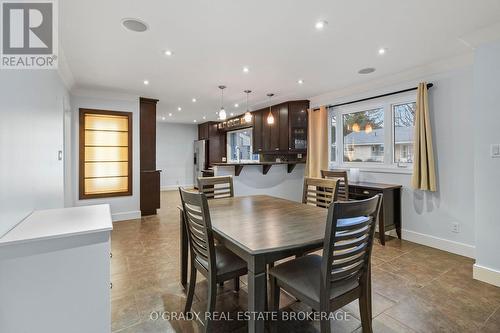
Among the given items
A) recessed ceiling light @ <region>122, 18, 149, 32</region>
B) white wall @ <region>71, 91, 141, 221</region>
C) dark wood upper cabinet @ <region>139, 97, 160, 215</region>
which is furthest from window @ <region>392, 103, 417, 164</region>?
white wall @ <region>71, 91, 141, 221</region>

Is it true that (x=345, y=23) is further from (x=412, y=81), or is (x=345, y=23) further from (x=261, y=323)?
(x=261, y=323)

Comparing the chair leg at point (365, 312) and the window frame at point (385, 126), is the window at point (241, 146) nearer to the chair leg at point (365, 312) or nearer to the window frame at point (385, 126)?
the window frame at point (385, 126)

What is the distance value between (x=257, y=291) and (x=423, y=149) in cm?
324

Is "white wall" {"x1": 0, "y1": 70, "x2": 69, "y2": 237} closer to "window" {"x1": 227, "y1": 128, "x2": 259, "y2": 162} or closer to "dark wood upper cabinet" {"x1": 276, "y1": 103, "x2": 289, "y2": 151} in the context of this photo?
"dark wood upper cabinet" {"x1": 276, "y1": 103, "x2": 289, "y2": 151}

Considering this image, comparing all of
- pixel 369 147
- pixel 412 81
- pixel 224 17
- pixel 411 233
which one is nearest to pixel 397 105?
pixel 412 81

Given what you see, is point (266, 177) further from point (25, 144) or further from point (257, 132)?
point (25, 144)

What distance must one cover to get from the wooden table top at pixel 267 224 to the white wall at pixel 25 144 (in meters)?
1.20

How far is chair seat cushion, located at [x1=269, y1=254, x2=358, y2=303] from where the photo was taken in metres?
1.38

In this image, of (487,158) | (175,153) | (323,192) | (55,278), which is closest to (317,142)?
(323,192)

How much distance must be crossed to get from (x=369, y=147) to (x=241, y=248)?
3750 mm

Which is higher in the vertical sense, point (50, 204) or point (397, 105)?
point (397, 105)

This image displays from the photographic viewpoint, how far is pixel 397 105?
12.7 ft

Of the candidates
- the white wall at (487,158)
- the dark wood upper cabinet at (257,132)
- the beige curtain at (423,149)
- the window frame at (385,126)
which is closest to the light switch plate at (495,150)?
the white wall at (487,158)

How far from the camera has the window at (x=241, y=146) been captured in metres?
7.63
